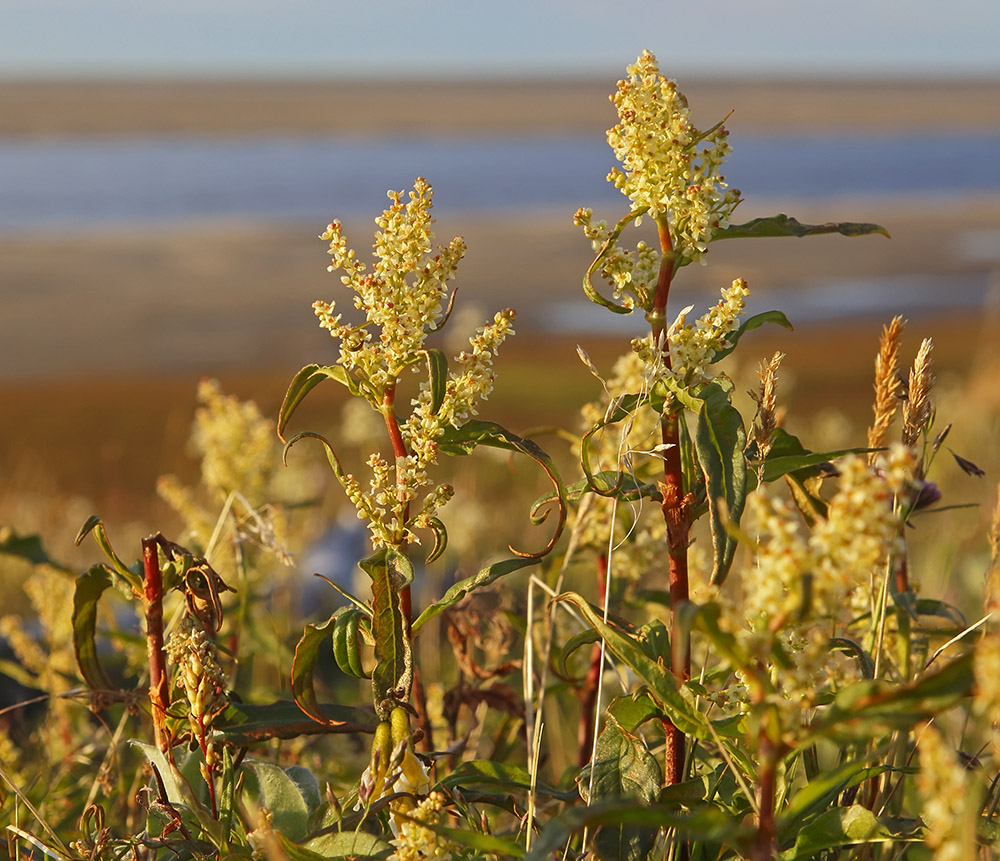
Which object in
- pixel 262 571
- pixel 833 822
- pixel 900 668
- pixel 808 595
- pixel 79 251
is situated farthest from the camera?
pixel 79 251

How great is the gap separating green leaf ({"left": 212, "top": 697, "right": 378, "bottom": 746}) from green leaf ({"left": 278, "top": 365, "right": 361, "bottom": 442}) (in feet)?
1.34

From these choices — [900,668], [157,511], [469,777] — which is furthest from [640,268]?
[157,511]

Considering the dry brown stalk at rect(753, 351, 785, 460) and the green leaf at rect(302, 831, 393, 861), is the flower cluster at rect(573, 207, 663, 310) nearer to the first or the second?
the dry brown stalk at rect(753, 351, 785, 460)

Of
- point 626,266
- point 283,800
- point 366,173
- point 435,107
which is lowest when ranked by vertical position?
point 283,800

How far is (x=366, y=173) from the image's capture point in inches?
1394

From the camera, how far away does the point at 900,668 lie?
183 cm

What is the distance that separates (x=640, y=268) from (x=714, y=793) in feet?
2.27

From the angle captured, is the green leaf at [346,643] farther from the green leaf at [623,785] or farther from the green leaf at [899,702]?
the green leaf at [899,702]

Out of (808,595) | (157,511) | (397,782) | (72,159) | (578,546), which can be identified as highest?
(72,159)

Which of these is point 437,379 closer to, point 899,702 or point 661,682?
point 661,682

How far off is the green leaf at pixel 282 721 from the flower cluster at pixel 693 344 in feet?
2.11

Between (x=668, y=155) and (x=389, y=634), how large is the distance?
0.71 m

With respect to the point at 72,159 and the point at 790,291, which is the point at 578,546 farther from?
the point at 72,159

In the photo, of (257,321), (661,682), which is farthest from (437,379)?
(257,321)
